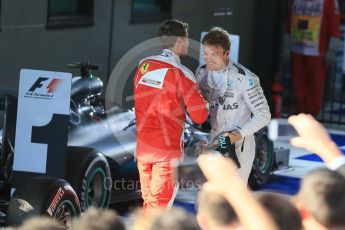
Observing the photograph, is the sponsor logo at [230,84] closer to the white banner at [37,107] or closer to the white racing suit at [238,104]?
the white racing suit at [238,104]

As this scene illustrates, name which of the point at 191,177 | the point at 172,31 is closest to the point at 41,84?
the point at 172,31

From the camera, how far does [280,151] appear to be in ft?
36.3

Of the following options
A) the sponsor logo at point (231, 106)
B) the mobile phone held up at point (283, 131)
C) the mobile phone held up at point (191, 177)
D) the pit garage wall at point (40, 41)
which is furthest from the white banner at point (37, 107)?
the mobile phone held up at point (283, 131)

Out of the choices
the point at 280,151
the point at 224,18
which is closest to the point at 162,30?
the point at 280,151

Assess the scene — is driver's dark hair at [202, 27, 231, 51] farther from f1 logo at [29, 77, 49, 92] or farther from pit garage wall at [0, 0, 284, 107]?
pit garage wall at [0, 0, 284, 107]

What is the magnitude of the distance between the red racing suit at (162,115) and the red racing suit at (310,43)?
863 centimetres

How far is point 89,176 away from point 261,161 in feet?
9.86

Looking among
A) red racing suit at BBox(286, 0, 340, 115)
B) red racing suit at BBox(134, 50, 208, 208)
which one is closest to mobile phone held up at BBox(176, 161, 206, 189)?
red racing suit at BBox(134, 50, 208, 208)

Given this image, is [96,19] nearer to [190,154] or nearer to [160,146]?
[190,154]

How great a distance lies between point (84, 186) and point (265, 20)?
856 cm

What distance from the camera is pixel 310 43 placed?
50.0 ft

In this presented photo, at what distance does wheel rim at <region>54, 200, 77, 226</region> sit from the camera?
6.76 meters

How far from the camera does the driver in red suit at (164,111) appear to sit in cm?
675

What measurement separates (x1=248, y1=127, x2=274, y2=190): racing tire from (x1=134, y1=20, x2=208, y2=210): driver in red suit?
338cm
